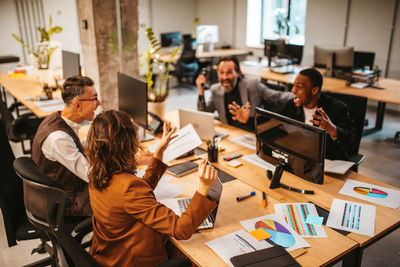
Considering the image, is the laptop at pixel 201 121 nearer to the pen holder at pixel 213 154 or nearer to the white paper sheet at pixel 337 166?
the pen holder at pixel 213 154

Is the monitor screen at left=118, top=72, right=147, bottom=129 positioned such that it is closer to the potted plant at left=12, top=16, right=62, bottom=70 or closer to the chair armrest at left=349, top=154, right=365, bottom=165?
the chair armrest at left=349, top=154, right=365, bottom=165

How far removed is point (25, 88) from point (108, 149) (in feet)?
12.8

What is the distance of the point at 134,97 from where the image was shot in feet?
9.32

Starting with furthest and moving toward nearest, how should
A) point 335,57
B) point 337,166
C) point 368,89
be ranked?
point 335,57 → point 368,89 → point 337,166

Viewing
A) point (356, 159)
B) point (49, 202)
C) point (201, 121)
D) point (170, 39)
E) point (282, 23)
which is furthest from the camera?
point (170, 39)

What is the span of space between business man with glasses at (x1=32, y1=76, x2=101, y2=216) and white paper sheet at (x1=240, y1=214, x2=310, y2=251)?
1.09 m

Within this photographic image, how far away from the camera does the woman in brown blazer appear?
1511 millimetres

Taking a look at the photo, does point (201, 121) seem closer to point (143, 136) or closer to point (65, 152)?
point (143, 136)

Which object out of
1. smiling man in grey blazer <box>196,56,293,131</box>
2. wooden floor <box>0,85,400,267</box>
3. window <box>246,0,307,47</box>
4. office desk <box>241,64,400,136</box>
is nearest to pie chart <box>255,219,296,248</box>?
wooden floor <box>0,85,400,267</box>

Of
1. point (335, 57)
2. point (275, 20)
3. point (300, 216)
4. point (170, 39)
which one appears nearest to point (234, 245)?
point (300, 216)

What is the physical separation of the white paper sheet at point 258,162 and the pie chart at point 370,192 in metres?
0.56

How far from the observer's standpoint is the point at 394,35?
6.12 metres

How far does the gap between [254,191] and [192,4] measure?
8.81 metres

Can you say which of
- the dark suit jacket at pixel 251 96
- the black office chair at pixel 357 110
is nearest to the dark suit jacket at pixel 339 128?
the black office chair at pixel 357 110
